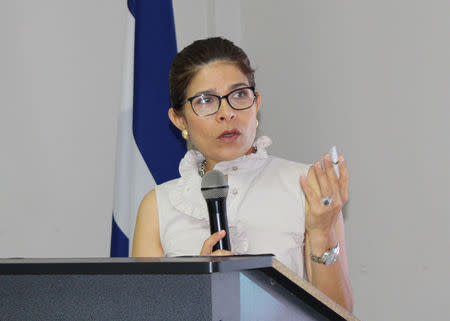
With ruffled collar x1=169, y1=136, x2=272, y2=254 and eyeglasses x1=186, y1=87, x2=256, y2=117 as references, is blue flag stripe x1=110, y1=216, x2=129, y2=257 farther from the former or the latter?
eyeglasses x1=186, y1=87, x2=256, y2=117

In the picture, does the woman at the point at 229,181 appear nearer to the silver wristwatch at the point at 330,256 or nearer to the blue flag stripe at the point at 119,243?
the silver wristwatch at the point at 330,256

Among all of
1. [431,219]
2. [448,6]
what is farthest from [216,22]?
[431,219]

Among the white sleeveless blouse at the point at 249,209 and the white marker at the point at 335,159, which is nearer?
the white marker at the point at 335,159

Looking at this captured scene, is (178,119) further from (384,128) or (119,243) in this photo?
(384,128)

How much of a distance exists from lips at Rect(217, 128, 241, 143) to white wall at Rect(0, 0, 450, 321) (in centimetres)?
84

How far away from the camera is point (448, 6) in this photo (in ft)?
6.81

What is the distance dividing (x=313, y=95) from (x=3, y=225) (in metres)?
1.33

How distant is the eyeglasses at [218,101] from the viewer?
62.7 inches

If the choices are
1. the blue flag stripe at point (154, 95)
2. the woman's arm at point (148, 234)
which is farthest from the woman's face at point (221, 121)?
the blue flag stripe at point (154, 95)

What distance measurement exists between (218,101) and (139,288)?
98 cm

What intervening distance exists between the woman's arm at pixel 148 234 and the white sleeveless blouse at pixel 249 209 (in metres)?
0.02

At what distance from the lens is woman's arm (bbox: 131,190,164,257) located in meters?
1.66

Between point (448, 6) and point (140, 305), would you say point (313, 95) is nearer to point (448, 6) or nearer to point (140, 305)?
point (448, 6)

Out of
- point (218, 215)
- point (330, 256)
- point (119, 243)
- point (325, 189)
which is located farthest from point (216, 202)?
point (119, 243)
